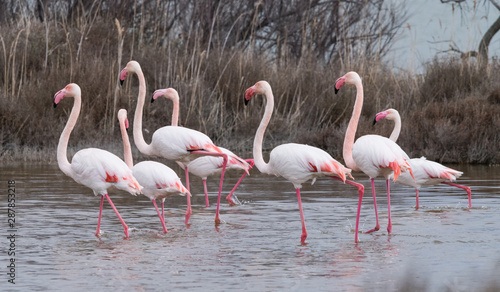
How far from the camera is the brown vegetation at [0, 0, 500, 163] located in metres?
14.1

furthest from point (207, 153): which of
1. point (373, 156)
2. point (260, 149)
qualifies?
point (373, 156)

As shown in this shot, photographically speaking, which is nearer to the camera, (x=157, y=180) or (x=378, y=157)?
(x=378, y=157)

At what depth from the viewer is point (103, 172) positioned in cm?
690

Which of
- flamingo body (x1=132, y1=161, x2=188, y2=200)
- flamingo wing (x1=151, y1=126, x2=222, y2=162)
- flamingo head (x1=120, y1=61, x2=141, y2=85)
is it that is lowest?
flamingo body (x1=132, y1=161, x2=188, y2=200)

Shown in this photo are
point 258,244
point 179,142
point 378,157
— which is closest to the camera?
point 258,244

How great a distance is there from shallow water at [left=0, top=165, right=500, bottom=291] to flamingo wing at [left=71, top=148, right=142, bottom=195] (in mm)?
410

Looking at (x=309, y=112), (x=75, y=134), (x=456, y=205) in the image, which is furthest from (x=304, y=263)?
(x=309, y=112)

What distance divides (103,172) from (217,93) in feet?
31.1

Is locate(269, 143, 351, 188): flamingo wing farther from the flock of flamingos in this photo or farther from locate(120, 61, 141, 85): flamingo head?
locate(120, 61, 141, 85): flamingo head

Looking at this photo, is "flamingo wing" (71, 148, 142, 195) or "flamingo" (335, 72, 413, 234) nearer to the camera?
"flamingo wing" (71, 148, 142, 195)

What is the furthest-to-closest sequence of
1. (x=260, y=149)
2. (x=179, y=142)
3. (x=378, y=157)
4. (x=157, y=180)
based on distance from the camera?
1. (x=179, y=142)
2. (x=260, y=149)
3. (x=157, y=180)
4. (x=378, y=157)

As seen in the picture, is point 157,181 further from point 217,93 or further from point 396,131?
point 217,93

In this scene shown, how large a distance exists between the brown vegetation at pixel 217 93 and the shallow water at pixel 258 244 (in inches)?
165

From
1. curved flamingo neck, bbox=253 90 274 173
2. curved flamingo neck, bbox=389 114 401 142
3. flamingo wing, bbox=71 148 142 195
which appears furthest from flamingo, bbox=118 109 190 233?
curved flamingo neck, bbox=389 114 401 142
